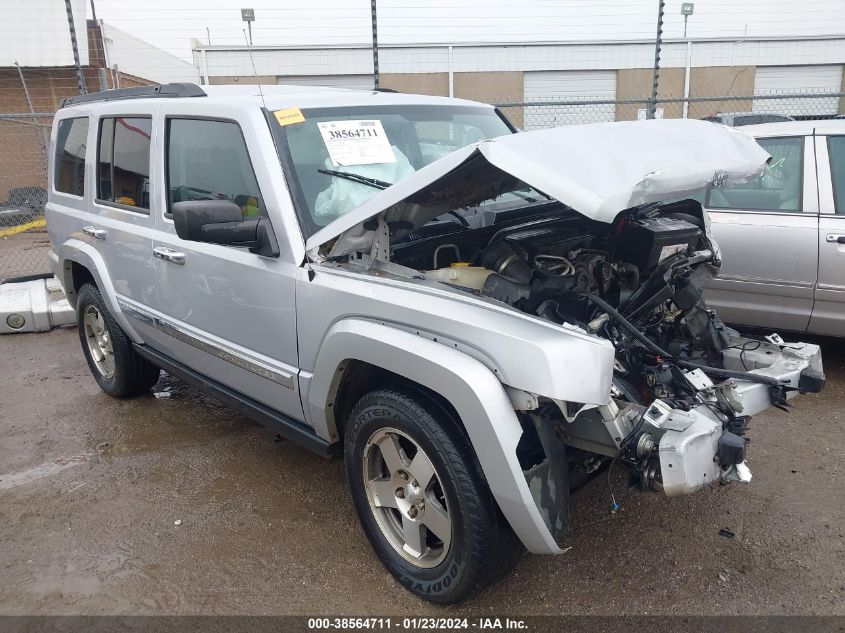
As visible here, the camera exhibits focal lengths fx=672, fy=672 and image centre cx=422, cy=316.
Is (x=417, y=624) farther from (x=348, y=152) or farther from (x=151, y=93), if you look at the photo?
(x=151, y=93)

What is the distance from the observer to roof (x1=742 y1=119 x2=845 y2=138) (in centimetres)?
461

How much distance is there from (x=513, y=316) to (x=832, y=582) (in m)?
1.72

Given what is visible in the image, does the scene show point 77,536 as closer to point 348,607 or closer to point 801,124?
point 348,607

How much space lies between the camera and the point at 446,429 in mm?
2344

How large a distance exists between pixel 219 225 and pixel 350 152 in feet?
2.34

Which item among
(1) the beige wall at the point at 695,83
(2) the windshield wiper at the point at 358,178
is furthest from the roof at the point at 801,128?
(1) the beige wall at the point at 695,83

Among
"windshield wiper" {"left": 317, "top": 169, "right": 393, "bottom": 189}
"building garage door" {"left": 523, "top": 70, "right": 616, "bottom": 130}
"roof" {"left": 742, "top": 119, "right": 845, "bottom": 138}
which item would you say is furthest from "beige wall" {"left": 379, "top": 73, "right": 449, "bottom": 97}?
"windshield wiper" {"left": 317, "top": 169, "right": 393, "bottom": 189}

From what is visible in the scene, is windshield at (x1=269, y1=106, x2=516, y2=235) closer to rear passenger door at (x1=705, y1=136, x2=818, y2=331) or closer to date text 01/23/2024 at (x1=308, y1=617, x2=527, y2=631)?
date text 01/23/2024 at (x1=308, y1=617, x2=527, y2=631)

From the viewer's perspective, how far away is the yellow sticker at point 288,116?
3.01 metres

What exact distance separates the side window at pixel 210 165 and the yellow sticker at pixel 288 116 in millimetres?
191

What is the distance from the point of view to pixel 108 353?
4820 millimetres

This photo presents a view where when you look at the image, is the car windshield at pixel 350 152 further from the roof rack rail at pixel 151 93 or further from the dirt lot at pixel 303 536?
the dirt lot at pixel 303 536

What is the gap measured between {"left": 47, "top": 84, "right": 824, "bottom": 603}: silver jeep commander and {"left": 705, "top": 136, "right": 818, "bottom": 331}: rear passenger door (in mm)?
1696

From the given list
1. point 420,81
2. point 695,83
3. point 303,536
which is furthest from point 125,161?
point 695,83
